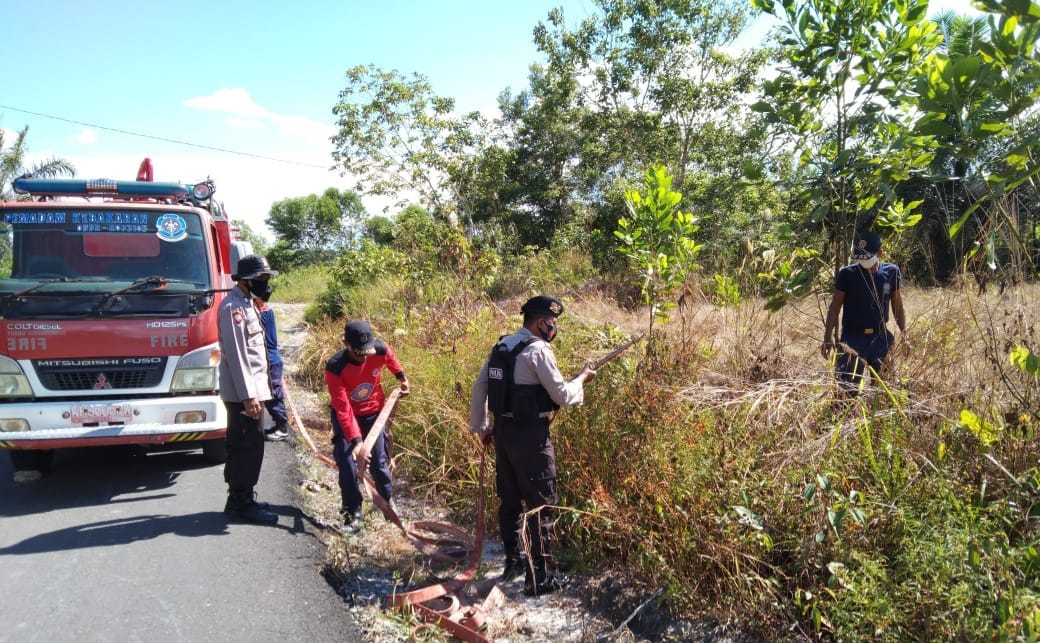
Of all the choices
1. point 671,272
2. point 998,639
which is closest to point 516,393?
point 671,272

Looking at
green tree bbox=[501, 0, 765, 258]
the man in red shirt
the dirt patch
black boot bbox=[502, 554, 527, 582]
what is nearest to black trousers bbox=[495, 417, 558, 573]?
black boot bbox=[502, 554, 527, 582]

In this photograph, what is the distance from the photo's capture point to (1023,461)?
2.99 metres

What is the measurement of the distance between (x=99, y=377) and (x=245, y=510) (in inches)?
62.7

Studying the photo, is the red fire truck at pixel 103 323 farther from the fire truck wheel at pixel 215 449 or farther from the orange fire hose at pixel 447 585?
the orange fire hose at pixel 447 585

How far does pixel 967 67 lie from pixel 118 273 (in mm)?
5716

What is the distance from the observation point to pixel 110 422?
500 centimetres

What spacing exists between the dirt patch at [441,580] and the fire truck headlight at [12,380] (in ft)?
6.98

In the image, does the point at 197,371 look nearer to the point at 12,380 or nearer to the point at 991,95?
the point at 12,380

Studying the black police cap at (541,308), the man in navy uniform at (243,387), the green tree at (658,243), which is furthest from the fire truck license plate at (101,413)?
the green tree at (658,243)

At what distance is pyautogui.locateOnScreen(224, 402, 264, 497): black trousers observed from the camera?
184 inches

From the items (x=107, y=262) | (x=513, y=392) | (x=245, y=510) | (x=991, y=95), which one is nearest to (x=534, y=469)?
(x=513, y=392)

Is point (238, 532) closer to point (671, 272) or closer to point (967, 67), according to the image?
point (671, 272)

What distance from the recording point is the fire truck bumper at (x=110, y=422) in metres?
4.84

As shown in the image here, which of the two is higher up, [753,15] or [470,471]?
[753,15]
